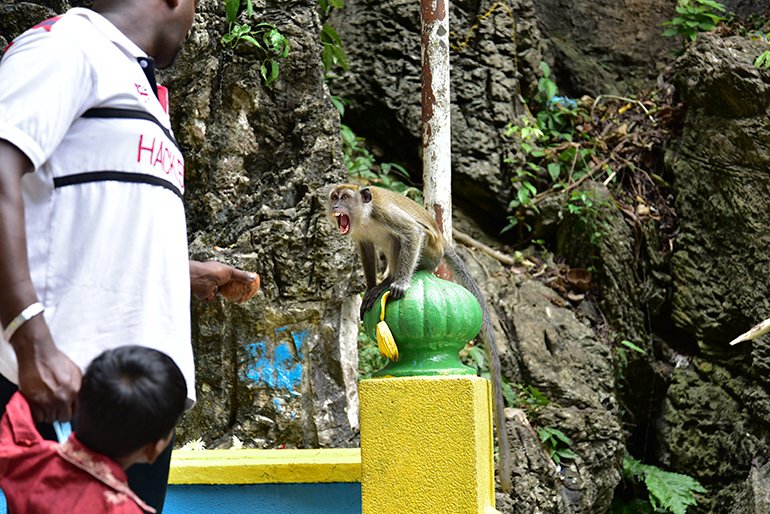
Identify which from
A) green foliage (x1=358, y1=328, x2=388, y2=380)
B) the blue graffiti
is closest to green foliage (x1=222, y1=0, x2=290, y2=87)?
the blue graffiti

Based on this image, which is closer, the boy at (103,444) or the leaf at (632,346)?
the boy at (103,444)

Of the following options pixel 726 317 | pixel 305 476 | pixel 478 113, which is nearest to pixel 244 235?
pixel 305 476

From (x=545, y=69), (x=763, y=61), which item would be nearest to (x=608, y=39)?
(x=545, y=69)

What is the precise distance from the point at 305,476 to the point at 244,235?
8.66 feet

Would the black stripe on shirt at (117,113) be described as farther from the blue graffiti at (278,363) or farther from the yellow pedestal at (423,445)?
the blue graffiti at (278,363)

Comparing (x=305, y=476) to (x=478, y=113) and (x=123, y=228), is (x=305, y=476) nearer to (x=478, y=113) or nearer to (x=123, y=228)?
(x=123, y=228)

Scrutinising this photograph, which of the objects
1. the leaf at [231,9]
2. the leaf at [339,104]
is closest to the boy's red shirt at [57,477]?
the leaf at [231,9]

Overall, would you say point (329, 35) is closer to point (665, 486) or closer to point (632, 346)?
point (632, 346)

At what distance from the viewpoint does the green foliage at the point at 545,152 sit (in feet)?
27.2

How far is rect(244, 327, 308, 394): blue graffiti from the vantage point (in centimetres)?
555

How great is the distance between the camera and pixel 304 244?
5.61 meters

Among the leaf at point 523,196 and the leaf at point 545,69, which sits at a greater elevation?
the leaf at point 545,69

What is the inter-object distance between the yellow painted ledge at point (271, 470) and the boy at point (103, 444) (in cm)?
187

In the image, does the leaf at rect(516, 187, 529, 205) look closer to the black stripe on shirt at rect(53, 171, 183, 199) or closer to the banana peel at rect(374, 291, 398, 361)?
the banana peel at rect(374, 291, 398, 361)
